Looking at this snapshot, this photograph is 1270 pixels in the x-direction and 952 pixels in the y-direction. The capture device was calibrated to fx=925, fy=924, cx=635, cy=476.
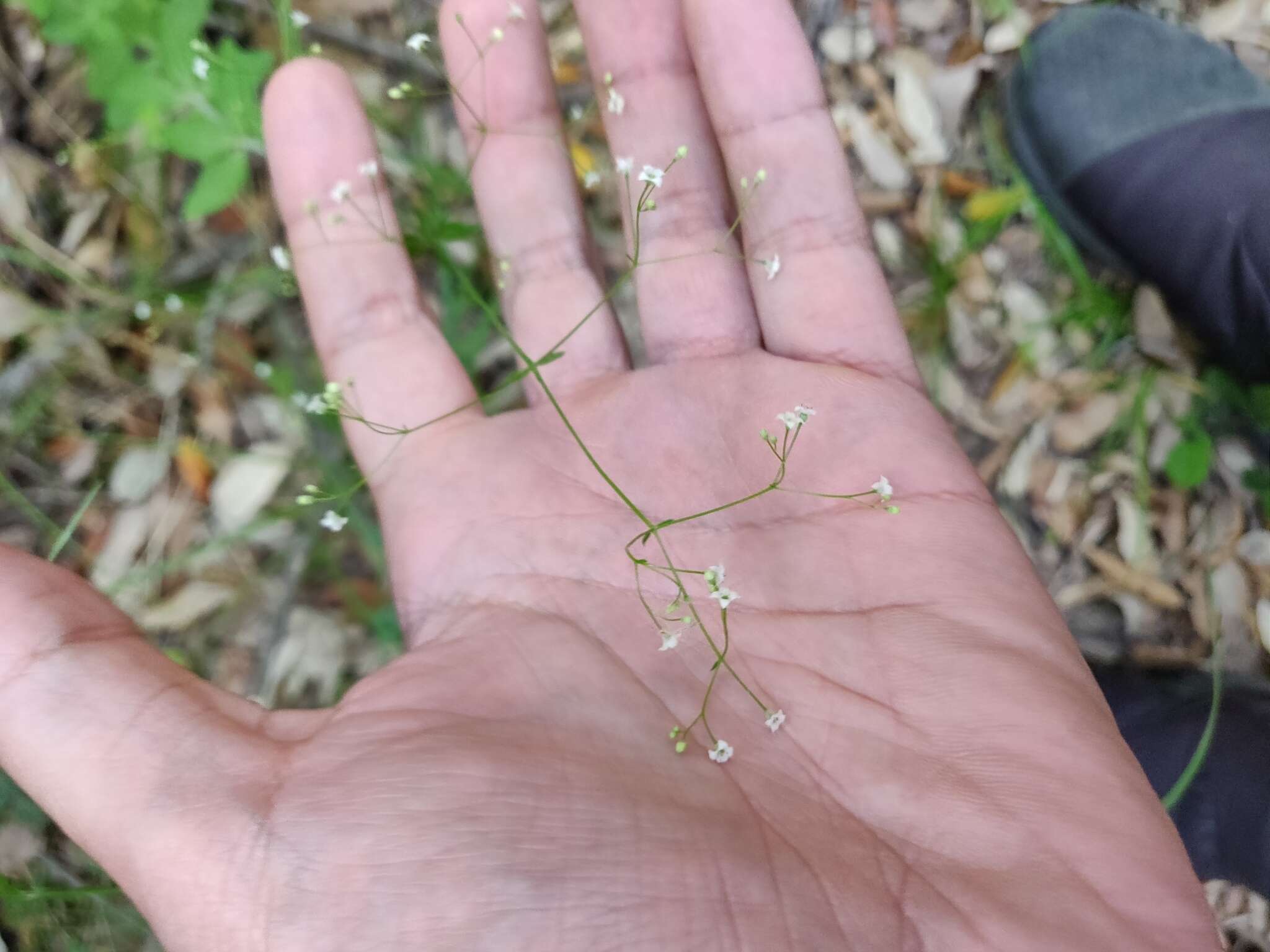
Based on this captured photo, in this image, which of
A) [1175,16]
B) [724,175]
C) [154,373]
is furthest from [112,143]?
[1175,16]

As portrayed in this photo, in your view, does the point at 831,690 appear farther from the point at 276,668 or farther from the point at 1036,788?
the point at 276,668

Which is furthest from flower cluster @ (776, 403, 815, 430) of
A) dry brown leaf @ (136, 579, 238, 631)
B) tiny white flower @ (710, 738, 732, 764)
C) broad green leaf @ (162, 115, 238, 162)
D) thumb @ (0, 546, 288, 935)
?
dry brown leaf @ (136, 579, 238, 631)

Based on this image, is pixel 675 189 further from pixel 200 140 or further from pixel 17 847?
pixel 17 847

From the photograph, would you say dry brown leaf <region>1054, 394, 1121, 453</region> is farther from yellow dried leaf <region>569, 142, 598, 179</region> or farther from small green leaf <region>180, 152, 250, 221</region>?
small green leaf <region>180, 152, 250, 221</region>

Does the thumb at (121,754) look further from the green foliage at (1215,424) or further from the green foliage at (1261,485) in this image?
the green foliage at (1261,485)

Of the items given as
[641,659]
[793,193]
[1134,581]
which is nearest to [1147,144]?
[1134,581]

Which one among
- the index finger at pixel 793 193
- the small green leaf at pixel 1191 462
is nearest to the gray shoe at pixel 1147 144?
the small green leaf at pixel 1191 462
